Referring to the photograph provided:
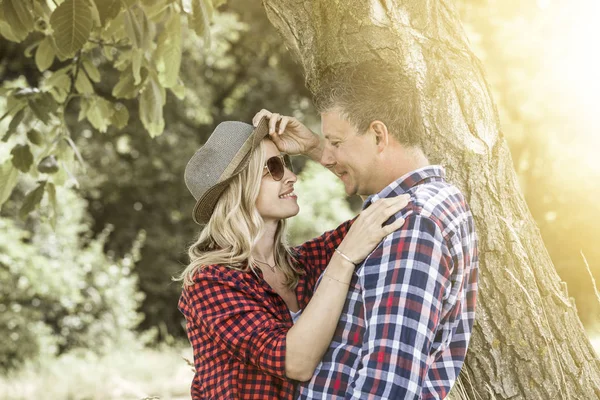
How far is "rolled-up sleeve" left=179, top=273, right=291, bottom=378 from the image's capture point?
2.16 m

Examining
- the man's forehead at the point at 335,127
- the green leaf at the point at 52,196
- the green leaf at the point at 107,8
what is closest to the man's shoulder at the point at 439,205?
the man's forehead at the point at 335,127

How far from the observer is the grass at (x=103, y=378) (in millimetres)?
8148

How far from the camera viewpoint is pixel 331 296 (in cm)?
202

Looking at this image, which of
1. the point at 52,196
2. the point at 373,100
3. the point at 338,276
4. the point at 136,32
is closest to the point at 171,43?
the point at 136,32

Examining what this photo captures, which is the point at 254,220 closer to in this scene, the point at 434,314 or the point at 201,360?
the point at 201,360

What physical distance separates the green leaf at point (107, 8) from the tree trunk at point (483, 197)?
92 cm

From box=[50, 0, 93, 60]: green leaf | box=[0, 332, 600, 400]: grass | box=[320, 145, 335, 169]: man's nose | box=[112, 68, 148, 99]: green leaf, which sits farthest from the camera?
box=[0, 332, 600, 400]: grass

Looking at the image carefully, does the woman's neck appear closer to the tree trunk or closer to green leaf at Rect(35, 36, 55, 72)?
the tree trunk

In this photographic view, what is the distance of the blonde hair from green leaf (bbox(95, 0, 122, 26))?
885mm

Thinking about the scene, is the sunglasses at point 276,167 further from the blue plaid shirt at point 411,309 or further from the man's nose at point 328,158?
the blue plaid shirt at point 411,309

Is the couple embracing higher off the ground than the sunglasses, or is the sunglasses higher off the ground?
the sunglasses

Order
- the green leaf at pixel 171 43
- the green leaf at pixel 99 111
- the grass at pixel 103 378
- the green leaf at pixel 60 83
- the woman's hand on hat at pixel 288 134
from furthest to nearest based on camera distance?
the grass at pixel 103 378
the green leaf at pixel 99 111
the green leaf at pixel 60 83
the green leaf at pixel 171 43
the woman's hand on hat at pixel 288 134

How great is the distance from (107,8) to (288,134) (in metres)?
0.92

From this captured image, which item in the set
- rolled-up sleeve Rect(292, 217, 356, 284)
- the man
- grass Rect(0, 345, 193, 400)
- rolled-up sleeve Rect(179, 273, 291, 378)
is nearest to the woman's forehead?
rolled-up sleeve Rect(292, 217, 356, 284)
